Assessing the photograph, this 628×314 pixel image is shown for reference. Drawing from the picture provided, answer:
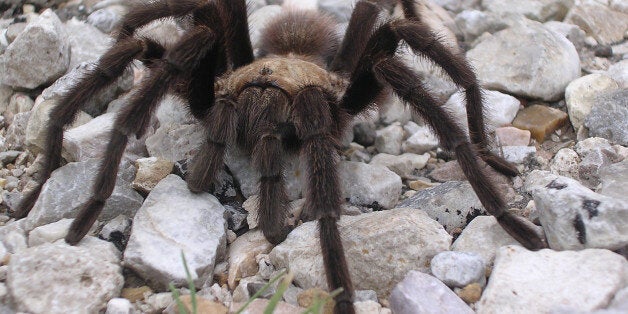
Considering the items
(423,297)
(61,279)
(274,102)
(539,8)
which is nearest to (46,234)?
(61,279)

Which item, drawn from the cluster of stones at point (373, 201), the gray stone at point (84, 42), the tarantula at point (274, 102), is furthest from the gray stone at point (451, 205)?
the gray stone at point (84, 42)

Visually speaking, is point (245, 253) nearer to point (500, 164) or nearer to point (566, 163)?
point (500, 164)

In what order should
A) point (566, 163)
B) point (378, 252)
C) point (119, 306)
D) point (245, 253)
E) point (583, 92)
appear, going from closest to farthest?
point (119, 306) → point (378, 252) → point (245, 253) → point (566, 163) → point (583, 92)

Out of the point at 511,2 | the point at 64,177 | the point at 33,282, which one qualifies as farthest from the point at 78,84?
the point at 511,2

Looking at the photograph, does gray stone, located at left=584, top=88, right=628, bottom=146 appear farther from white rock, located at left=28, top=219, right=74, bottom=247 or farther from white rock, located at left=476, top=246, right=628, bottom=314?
white rock, located at left=28, top=219, right=74, bottom=247

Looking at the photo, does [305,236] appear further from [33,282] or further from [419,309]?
[33,282]

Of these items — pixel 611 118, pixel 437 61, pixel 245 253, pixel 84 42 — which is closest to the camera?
pixel 245 253

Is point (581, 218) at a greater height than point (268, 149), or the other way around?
point (268, 149)

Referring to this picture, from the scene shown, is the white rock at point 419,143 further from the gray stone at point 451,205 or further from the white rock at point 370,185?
the gray stone at point 451,205
